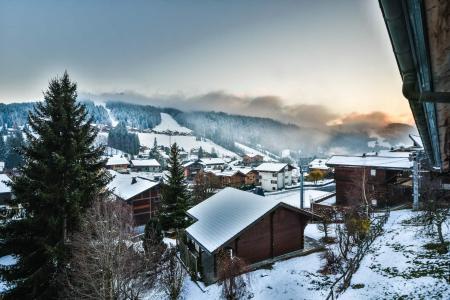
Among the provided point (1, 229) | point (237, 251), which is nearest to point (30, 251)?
point (1, 229)

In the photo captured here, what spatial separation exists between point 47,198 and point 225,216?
13.4 m

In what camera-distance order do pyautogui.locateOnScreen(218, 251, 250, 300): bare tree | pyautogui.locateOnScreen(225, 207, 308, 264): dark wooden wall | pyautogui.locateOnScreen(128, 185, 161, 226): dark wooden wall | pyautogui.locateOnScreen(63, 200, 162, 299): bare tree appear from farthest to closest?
pyautogui.locateOnScreen(128, 185, 161, 226): dark wooden wall → pyautogui.locateOnScreen(225, 207, 308, 264): dark wooden wall → pyautogui.locateOnScreen(218, 251, 250, 300): bare tree → pyautogui.locateOnScreen(63, 200, 162, 299): bare tree

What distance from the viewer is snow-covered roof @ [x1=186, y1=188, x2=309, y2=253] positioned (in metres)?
20.3

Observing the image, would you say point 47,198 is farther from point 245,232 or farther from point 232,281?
point 245,232

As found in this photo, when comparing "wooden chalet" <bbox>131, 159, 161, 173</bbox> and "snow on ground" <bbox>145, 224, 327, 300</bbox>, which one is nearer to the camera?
"snow on ground" <bbox>145, 224, 327, 300</bbox>

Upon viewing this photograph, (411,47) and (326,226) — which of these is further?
(326,226)

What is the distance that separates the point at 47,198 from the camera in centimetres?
1551

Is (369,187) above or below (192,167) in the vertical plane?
above

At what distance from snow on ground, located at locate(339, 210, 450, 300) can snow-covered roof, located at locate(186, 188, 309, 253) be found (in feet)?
22.6

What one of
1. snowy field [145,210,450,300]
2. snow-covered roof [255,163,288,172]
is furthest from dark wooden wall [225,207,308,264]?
snow-covered roof [255,163,288,172]

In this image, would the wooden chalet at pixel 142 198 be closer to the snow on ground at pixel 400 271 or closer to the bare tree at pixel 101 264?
the bare tree at pixel 101 264

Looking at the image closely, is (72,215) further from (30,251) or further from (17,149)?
(17,149)

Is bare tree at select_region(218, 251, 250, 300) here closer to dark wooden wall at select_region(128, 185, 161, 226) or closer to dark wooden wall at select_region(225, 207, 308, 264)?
dark wooden wall at select_region(225, 207, 308, 264)

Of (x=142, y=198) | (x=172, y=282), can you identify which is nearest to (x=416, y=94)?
(x=172, y=282)
